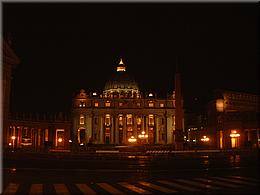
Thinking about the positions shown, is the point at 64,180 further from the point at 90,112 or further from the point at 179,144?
the point at 90,112

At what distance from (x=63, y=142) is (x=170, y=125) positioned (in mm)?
39386

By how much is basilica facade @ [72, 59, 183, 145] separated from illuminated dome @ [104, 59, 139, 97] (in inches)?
305

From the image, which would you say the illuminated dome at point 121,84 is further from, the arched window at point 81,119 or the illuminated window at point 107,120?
the arched window at point 81,119

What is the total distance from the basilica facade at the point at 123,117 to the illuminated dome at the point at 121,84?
774cm

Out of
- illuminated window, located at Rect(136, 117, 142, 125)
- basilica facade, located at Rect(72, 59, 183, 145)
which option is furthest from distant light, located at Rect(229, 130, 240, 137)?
illuminated window, located at Rect(136, 117, 142, 125)

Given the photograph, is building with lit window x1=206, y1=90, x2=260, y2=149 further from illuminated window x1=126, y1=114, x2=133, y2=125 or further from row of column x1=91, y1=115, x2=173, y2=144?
illuminated window x1=126, y1=114, x2=133, y2=125

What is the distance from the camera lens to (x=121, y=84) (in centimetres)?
13162

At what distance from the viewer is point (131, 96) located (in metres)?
120

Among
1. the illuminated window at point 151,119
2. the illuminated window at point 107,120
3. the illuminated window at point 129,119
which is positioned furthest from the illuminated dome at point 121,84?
the illuminated window at point 151,119

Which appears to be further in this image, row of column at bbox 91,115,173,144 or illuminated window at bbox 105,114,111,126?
illuminated window at bbox 105,114,111,126

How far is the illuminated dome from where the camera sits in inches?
5103

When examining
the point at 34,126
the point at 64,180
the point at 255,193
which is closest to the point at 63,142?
the point at 34,126

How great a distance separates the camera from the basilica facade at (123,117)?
116562 mm

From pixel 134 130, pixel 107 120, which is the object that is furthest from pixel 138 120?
pixel 107 120
